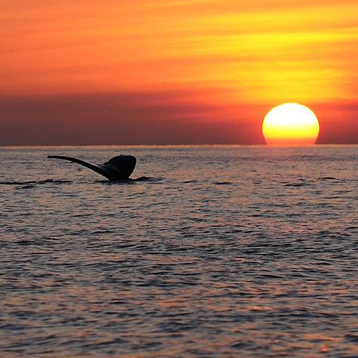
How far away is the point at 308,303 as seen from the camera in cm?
1702

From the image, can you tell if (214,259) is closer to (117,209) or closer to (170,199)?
(117,209)

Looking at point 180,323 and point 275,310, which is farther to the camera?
point 275,310

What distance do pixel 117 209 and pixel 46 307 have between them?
28.5m

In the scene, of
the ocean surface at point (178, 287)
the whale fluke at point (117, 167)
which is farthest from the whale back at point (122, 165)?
the ocean surface at point (178, 287)

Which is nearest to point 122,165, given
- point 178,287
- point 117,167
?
point 117,167

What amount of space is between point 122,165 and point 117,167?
1.60m

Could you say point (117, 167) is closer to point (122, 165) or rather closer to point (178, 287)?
point (122, 165)

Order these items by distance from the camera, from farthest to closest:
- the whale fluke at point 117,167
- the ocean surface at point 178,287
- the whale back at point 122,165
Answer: the whale back at point 122,165
the whale fluke at point 117,167
the ocean surface at point 178,287

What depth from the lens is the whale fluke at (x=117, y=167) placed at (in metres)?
67.9

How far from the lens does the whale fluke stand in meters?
67.9

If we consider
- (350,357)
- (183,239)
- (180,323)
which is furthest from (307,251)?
(350,357)

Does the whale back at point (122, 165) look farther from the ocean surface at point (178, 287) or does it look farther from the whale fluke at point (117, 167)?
the ocean surface at point (178, 287)

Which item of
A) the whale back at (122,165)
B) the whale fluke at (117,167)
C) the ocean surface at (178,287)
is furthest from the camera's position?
the whale back at (122,165)

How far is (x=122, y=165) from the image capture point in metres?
70.8
